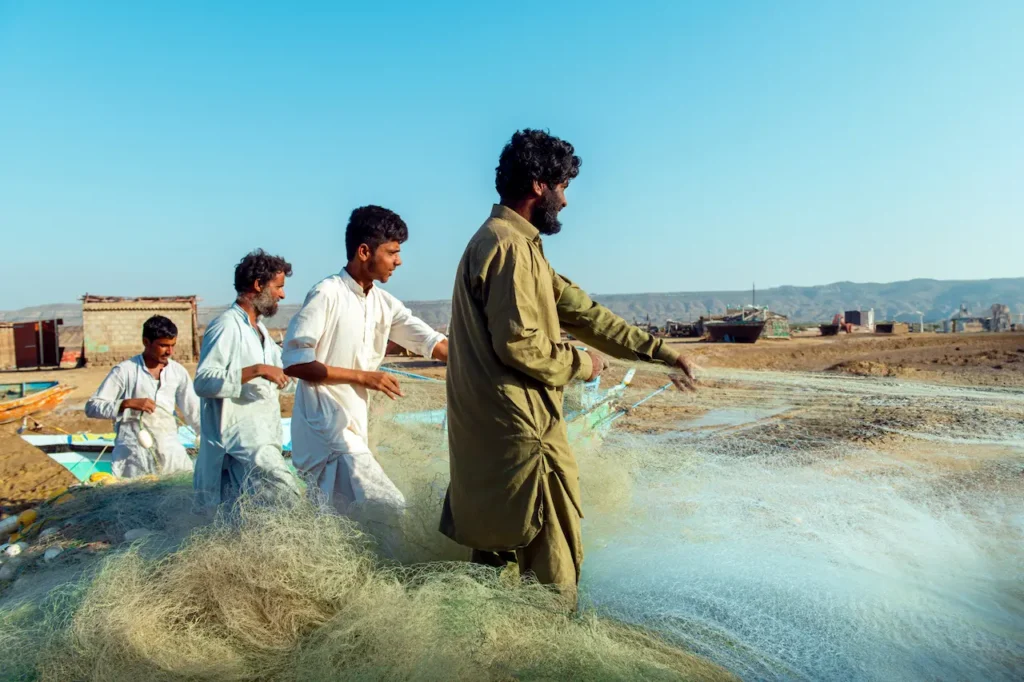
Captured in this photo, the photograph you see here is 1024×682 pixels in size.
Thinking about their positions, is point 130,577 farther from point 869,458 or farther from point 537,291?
point 869,458

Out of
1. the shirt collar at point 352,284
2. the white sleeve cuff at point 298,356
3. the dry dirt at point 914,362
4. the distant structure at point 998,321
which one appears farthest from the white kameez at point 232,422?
the distant structure at point 998,321

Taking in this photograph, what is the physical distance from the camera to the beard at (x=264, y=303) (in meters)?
3.85

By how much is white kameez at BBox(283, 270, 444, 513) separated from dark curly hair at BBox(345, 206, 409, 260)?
17 cm

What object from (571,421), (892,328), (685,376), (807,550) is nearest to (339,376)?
(685,376)

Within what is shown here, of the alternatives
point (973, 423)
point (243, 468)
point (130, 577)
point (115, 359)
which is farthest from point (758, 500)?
point (115, 359)

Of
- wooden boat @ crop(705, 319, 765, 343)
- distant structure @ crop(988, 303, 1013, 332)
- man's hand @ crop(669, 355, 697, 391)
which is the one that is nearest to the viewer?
man's hand @ crop(669, 355, 697, 391)

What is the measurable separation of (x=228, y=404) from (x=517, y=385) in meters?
1.98

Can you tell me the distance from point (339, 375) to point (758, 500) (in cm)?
215

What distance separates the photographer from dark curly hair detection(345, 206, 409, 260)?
311 cm

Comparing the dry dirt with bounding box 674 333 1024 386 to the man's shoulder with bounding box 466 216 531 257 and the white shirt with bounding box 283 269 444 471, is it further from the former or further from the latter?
the man's shoulder with bounding box 466 216 531 257

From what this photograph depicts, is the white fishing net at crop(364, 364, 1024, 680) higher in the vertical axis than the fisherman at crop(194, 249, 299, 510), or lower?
lower

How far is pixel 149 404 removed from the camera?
16.7 feet

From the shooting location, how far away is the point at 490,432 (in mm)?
2223

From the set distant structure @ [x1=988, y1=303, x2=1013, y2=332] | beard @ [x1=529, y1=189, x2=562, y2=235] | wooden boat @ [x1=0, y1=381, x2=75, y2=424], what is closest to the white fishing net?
beard @ [x1=529, y1=189, x2=562, y2=235]
